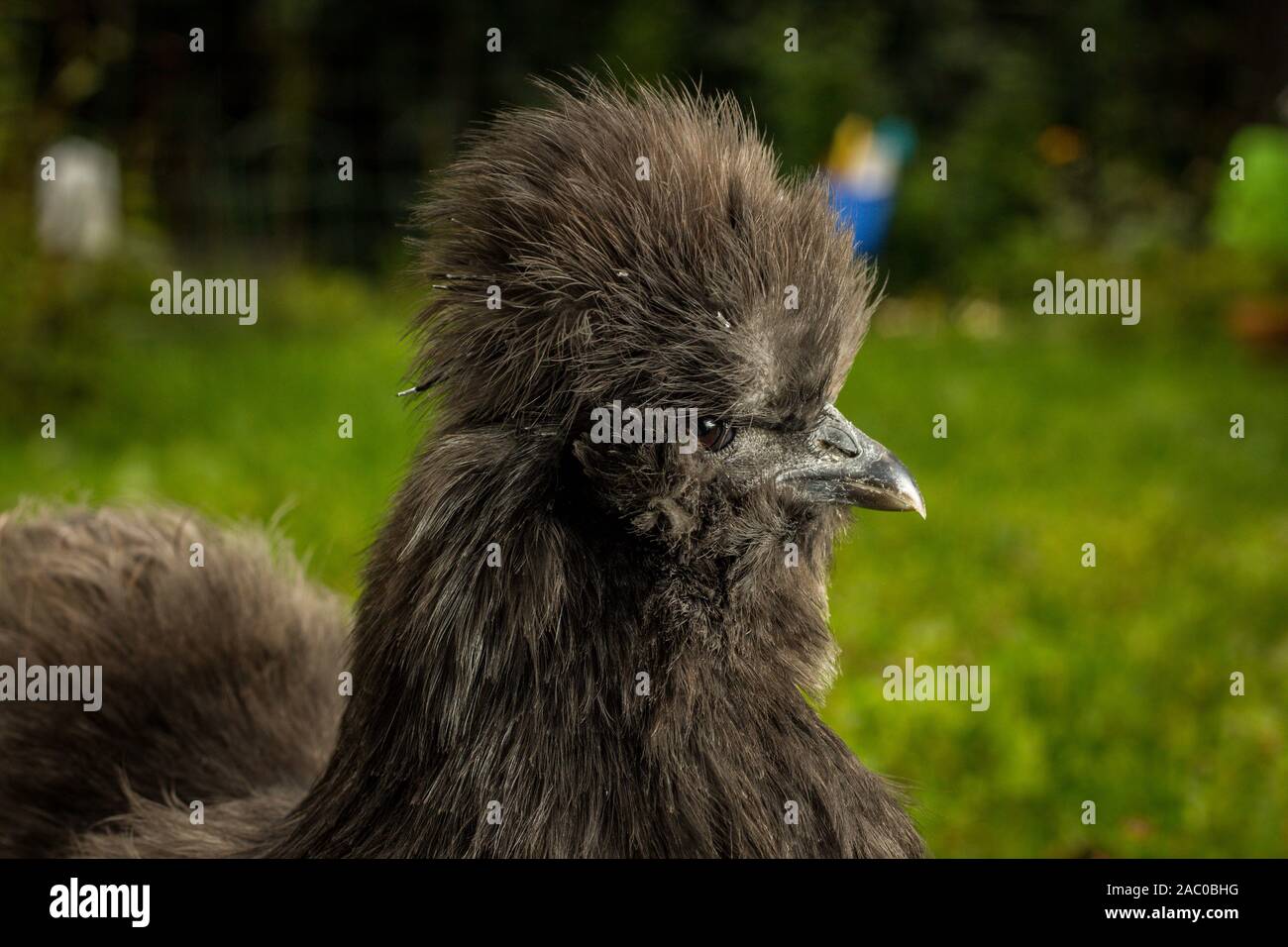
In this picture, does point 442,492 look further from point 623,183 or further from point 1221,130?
point 1221,130

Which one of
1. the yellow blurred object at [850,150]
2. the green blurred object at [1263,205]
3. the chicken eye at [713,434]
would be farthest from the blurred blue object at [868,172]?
the chicken eye at [713,434]

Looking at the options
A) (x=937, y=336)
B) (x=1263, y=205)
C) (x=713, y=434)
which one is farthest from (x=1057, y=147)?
(x=713, y=434)

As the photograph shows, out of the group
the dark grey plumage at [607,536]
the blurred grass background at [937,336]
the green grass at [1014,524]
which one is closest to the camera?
the dark grey plumage at [607,536]

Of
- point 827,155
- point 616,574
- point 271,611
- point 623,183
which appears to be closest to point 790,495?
point 616,574

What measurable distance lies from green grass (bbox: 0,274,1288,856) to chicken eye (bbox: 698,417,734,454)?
2.65 ft

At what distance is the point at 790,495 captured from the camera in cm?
290

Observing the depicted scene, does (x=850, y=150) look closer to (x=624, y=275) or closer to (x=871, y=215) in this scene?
(x=871, y=215)

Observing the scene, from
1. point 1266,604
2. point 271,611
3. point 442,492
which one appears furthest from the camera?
point 1266,604

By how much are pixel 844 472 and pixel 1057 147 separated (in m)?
14.7

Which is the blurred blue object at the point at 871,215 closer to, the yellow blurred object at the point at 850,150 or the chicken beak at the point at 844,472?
the yellow blurred object at the point at 850,150

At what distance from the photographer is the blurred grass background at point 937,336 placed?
524 centimetres

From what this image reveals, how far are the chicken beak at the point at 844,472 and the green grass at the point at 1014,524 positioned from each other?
635 millimetres

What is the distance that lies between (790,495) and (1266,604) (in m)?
4.27

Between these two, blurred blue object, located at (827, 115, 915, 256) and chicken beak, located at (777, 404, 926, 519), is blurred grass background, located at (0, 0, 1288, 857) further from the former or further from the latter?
blurred blue object, located at (827, 115, 915, 256)
